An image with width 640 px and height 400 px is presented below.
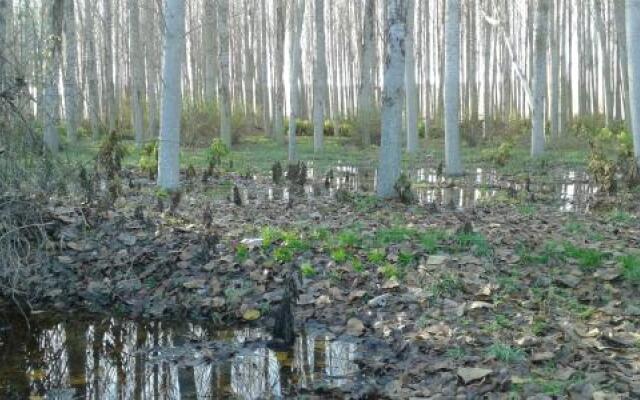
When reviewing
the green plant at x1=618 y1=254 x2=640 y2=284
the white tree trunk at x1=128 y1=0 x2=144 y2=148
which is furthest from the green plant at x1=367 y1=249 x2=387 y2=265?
the white tree trunk at x1=128 y1=0 x2=144 y2=148

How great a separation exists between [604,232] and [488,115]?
67.7 feet

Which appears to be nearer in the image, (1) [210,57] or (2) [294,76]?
(2) [294,76]

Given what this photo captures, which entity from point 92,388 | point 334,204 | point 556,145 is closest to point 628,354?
point 92,388

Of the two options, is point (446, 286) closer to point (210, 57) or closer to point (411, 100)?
point (411, 100)

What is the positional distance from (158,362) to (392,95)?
226 inches

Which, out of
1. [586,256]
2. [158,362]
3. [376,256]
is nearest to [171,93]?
[376,256]

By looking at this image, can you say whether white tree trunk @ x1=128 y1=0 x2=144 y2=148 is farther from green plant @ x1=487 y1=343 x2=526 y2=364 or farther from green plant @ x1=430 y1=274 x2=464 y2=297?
green plant @ x1=487 y1=343 x2=526 y2=364

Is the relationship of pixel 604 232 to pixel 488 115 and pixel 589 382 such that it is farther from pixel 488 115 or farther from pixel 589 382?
pixel 488 115

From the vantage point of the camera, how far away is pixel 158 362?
14.7 feet

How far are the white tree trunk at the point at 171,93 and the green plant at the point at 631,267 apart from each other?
647 centimetres

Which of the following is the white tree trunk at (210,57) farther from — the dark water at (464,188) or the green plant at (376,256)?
the green plant at (376,256)

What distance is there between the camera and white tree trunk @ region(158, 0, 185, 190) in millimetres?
9578

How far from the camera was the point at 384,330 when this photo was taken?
477cm

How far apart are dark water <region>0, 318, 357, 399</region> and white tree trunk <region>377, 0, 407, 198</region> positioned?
478 cm
